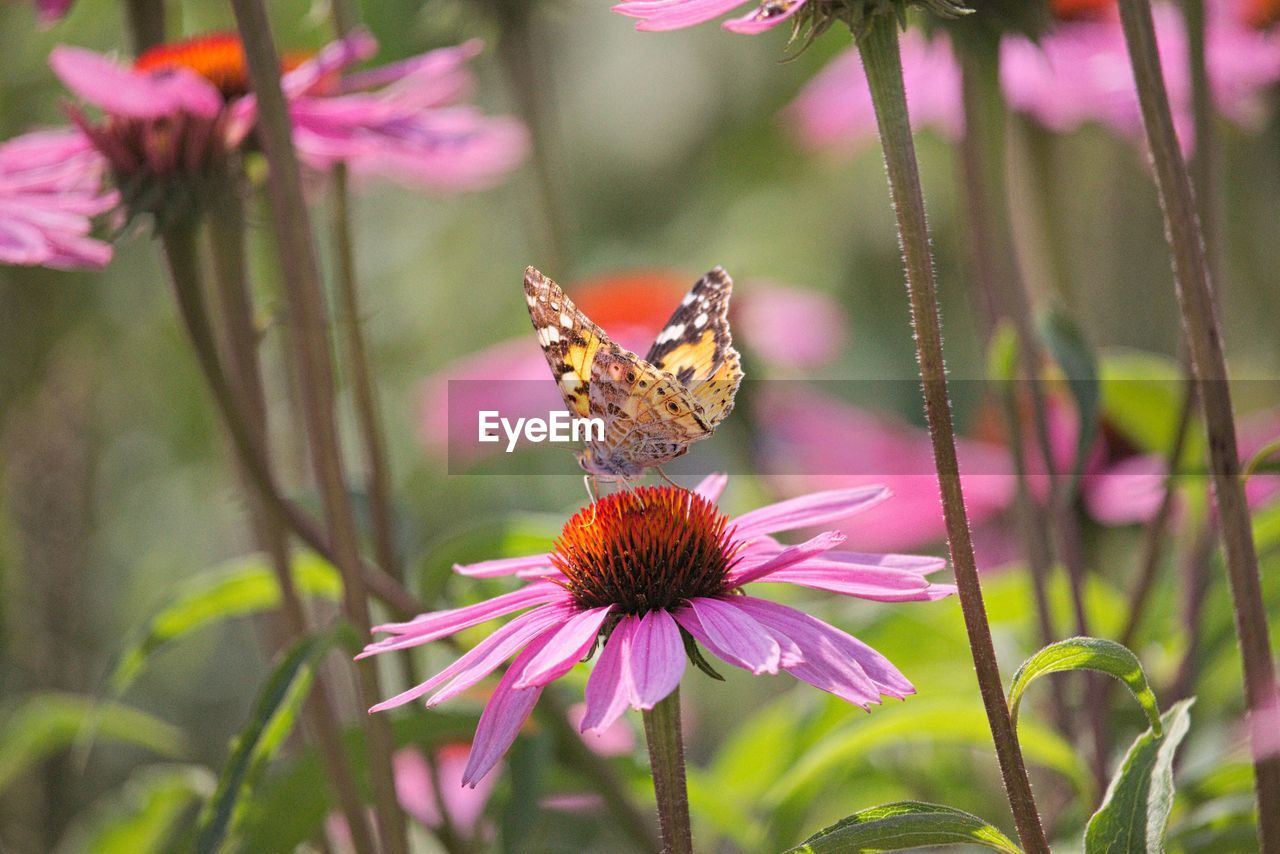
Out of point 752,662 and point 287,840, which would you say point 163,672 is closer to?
point 287,840

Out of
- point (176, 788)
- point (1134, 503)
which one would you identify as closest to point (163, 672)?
point (176, 788)

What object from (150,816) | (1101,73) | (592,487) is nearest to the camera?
(592,487)

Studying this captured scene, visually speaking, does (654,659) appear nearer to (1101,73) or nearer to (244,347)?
(244,347)

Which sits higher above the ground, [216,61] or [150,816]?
[216,61]

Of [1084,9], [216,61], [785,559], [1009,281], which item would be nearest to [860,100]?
[1084,9]

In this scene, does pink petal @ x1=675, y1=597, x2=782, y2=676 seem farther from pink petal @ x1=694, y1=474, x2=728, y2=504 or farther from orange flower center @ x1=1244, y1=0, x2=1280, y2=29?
→ orange flower center @ x1=1244, y1=0, x2=1280, y2=29

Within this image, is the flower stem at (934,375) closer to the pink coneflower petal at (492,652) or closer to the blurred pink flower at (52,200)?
the pink coneflower petal at (492,652)

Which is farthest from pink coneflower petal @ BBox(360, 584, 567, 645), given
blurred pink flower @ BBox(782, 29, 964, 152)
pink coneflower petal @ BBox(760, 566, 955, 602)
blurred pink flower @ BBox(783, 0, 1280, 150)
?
blurred pink flower @ BBox(782, 29, 964, 152)

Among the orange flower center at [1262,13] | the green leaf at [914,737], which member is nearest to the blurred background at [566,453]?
the green leaf at [914,737]
